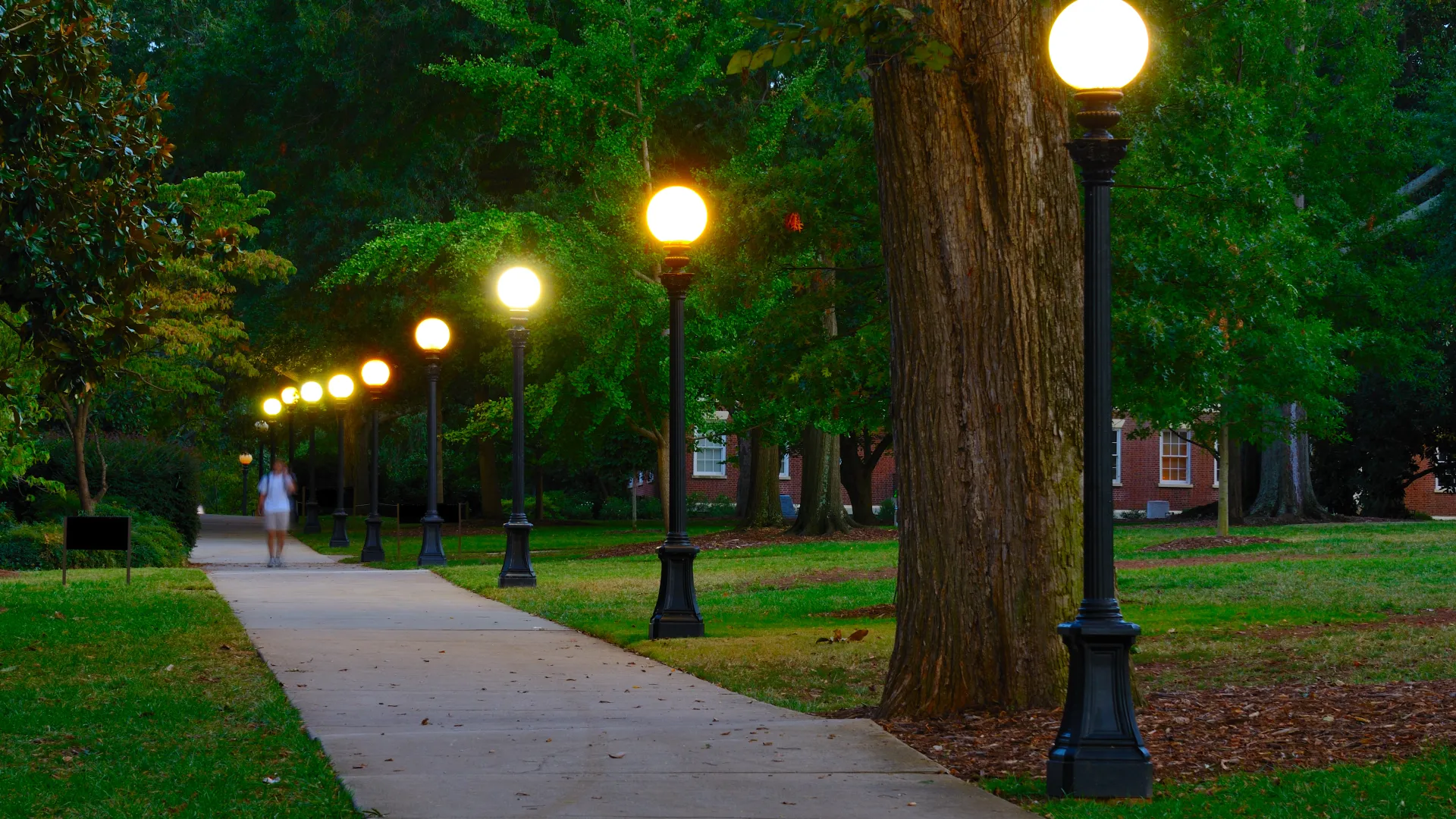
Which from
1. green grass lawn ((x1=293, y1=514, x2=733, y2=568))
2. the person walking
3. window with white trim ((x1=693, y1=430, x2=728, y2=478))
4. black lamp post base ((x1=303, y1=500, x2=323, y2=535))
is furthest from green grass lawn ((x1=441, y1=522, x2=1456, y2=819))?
window with white trim ((x1=693, y1=430, x2=728, y2=478))

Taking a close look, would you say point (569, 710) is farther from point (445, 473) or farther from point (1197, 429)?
point (445, 473)

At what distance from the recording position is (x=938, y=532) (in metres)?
8.55

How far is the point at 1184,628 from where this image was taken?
1328cm

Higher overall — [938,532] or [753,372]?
[753,372]

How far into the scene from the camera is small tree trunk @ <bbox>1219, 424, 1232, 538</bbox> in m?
29.2

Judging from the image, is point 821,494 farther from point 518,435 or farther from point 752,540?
point 518,435

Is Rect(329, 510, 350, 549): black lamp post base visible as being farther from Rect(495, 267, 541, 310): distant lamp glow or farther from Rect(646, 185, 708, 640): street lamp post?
Rect(646, 185, 708, 640): street lamp post

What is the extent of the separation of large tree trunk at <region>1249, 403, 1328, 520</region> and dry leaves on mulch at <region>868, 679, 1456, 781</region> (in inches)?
1227

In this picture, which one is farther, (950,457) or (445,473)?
(445,473)

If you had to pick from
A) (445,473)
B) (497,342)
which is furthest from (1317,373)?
(445,473)

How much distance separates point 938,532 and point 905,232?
1663mm

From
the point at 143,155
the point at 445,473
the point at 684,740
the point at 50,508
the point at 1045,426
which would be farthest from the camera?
the point at 445,473

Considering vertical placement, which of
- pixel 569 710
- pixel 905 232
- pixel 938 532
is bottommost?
pixel 569 710

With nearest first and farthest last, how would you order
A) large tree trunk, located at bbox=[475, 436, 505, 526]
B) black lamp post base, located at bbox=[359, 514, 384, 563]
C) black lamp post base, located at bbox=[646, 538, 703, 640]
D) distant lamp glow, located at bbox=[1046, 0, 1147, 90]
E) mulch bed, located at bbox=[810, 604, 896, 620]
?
distant lamp glow, located at bbox=[1046, 0, 1147, 90]
black lamp post base, located at bbox=[646, 538, 703, 640]
mulch bed, located at bbox=[810, 604, 896, 620]
black lamp post base, located at bbox=[359, 514, 384, 563]
large tree trunk, located at bbox=[475, 436, 505, 526]
